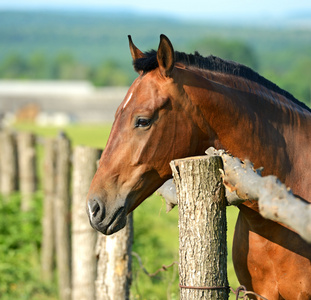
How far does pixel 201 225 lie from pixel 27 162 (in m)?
7.99

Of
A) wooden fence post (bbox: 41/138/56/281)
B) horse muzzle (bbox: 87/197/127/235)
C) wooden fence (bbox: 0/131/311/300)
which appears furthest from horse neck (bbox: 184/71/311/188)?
wooden fence post (bbox: 41/138/56/281)

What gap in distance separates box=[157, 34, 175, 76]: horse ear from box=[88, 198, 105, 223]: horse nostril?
32.5 inches

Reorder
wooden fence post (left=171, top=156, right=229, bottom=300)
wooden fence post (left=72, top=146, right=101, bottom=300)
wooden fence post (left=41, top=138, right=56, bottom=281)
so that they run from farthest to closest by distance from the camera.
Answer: wooden fence post (left=41, top=138, right=56, bottom=281), wooden fence post (left=72, top=146, right=101, bottom=300), wooden fence post (left=171, top=156, right=229, bottom=300)

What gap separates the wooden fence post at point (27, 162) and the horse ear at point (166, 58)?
7.36m

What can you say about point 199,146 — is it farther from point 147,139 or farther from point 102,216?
point 102,216

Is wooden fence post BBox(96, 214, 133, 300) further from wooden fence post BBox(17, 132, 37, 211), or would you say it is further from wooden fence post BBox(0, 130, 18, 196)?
wooden fence post BBox(0, 130, 18, 196)

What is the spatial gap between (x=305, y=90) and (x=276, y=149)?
3.82m

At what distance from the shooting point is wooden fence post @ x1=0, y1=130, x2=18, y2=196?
35.1 ft

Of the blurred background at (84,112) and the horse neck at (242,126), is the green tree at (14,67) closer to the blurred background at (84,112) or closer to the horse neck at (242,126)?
the blurred background at (84,112)

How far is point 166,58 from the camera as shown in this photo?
321 centimetres

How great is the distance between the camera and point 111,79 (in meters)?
116

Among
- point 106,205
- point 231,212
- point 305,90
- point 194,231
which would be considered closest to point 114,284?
point 106,205

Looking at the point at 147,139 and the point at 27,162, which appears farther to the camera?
the point at 27,162

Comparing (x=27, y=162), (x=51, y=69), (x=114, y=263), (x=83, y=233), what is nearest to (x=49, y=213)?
(x=83, y=233)
